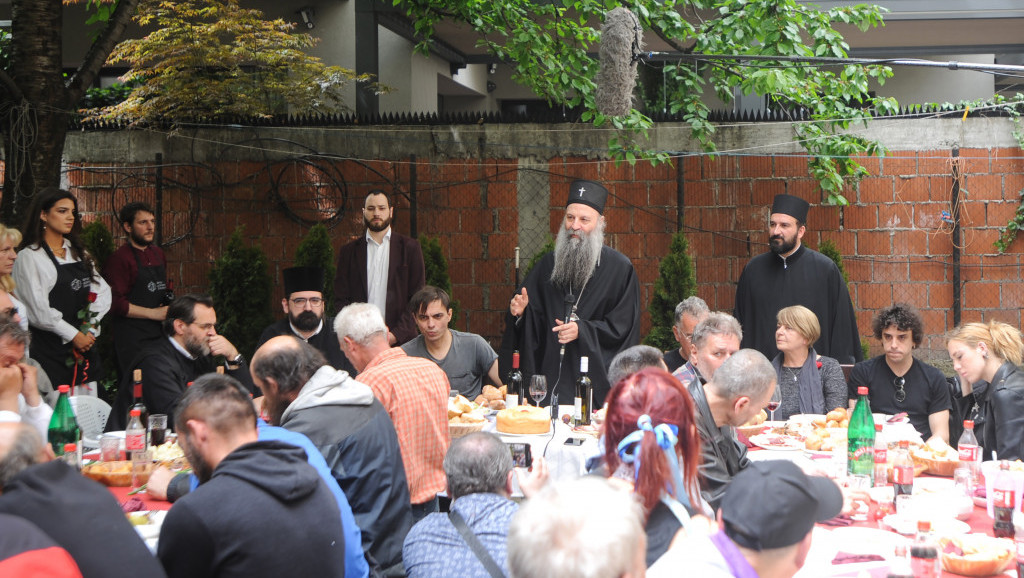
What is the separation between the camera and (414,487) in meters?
3.88

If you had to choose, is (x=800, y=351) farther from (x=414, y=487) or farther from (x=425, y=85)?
(x=425, y=85)

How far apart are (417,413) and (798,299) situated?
3566 mm

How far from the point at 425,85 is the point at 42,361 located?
7.04 m

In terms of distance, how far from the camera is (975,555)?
104 inches

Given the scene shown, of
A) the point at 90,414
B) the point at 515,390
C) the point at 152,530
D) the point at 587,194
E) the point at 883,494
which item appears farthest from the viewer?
the point at 587,194

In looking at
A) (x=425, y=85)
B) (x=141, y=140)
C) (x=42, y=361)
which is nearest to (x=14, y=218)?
(x=42, y=361)

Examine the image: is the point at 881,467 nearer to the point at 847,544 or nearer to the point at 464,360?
the point at 847,544

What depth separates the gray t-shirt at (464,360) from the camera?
18.5 ft

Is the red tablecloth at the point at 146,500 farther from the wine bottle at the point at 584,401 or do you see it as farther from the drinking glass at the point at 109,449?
the wine bottle at the point at 584,401

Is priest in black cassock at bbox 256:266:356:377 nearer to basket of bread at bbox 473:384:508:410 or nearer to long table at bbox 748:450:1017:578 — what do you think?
basket of bread at bbox 473:384:508:410

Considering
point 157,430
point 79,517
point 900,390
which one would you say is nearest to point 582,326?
point 900,390

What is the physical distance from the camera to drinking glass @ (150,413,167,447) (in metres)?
4.24

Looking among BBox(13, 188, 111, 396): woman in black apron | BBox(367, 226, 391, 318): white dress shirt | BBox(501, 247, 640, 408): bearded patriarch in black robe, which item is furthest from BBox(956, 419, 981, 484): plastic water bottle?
BBox(13, 188, 111, 396): woman in black apron

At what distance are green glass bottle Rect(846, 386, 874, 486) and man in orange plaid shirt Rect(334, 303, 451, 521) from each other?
5.44 ft
